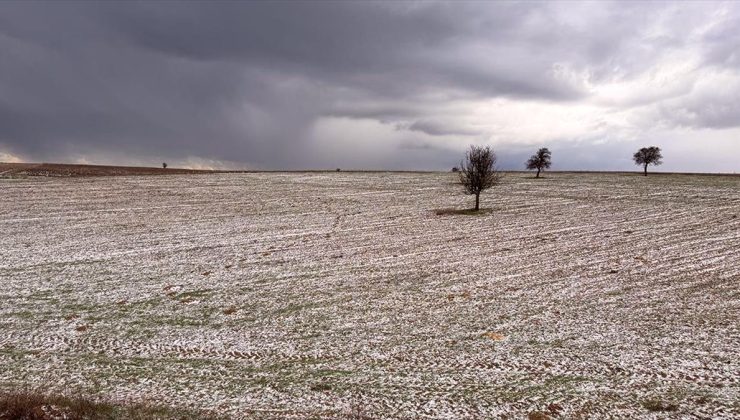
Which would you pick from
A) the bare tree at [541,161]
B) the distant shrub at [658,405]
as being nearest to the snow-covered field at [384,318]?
the distant shrub at [658,405]

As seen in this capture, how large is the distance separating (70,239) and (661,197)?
51.6 metres

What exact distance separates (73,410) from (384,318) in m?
7.49

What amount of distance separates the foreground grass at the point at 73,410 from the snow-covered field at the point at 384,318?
355 millimetres

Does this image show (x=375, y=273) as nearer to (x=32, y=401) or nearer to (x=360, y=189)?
(x=32, y=401)

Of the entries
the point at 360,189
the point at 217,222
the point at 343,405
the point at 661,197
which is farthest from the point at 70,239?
the point at 661,197

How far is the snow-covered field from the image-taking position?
8.59 metres

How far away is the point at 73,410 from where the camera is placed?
7.87 metres

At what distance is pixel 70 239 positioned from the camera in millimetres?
26234

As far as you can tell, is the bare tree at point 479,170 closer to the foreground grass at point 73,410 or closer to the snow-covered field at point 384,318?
the snow-covered field at point 384,318

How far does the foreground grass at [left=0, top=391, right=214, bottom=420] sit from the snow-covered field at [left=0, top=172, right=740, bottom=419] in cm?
35

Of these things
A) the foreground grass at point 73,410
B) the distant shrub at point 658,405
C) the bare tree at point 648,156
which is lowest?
the foreground grass at point 73,410

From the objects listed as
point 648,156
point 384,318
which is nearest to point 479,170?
point 384,318

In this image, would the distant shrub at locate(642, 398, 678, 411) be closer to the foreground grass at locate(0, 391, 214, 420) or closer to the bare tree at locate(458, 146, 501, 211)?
the foreground grass at locate(0, 391, 214, 420)

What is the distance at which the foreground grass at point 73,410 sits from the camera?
7.71 metres
